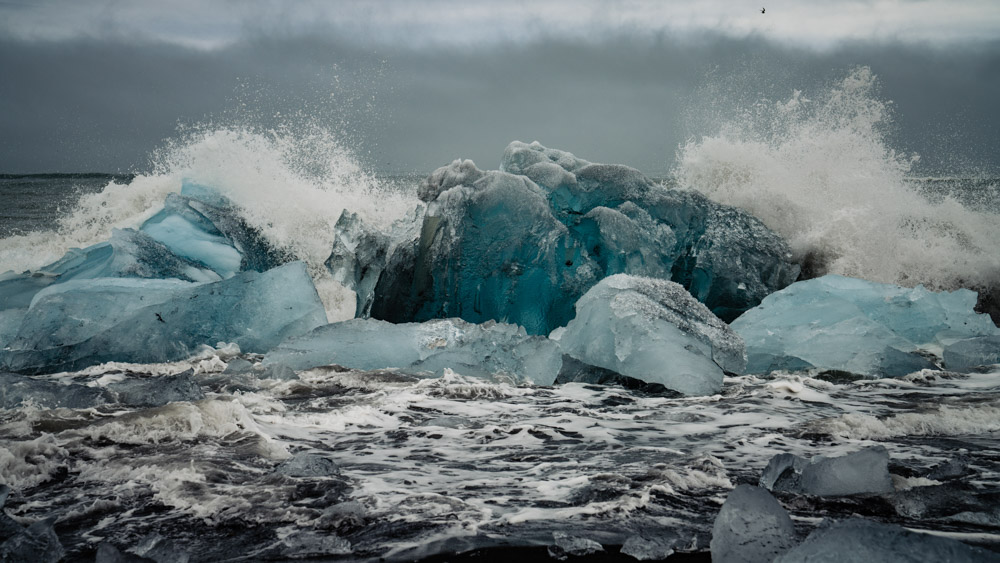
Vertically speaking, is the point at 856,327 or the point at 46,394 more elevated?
the point at 856,327

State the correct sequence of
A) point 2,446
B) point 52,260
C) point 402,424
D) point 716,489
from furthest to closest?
point 52,260 < point 402,424 < point 2,446 < point 716,489

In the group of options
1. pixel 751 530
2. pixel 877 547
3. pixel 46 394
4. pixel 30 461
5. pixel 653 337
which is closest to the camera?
pixel 877 547

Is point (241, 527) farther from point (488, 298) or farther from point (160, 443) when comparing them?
point (488, 298)

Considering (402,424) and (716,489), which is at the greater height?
(716,489)

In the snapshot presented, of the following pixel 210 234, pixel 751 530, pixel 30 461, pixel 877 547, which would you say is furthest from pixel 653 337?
pixel 210 234

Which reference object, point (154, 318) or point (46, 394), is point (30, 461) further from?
point (154, 318)

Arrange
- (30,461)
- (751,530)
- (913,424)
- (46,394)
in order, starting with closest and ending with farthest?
(751,530) < (30,461) < (913,424) < (46,394)

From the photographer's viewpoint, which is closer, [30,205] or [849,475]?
[849,475]

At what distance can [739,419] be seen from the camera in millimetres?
4465

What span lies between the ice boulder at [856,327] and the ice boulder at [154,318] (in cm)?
376

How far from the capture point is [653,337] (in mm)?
5469

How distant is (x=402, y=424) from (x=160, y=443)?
1.27 meters

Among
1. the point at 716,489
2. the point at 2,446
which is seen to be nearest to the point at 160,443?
the point at 2,446

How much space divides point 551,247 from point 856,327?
2.62 m
